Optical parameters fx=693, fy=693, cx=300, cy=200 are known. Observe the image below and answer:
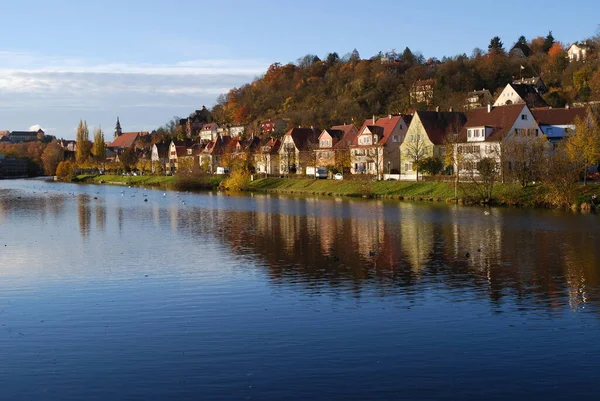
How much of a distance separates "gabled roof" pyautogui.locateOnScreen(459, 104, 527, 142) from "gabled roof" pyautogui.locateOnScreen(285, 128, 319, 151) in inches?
1198

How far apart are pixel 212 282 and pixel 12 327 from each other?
23.6ft

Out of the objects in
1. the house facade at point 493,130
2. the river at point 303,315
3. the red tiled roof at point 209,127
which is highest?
the red tiled roof at point 209,127

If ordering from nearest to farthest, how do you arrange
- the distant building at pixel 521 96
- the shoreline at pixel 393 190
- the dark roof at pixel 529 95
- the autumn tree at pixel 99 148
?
1. the shoreline at pixel 393 190
2. the dark roof at pixel 529 95
3. the distant building at pixel 521 96
4. the autumn tree at pixel 99 148

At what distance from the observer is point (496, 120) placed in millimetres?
67438

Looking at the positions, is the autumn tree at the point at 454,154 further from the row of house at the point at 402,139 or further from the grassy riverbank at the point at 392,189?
the grassy riverbank at the point at 392,189

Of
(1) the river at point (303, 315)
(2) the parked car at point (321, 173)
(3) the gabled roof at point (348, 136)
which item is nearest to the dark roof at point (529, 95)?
(3) the gabled roof at point (348, 136)

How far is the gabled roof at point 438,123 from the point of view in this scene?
73.7 m

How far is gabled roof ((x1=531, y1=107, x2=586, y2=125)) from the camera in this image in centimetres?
6931

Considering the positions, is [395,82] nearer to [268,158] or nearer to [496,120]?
[268,158]

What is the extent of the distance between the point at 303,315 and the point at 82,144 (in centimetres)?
14701

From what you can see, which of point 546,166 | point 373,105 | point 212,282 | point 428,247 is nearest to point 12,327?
point 212,282

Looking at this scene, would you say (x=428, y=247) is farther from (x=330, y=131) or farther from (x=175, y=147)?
(x=175, y=147)

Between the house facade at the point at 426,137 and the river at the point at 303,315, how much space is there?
35.2 metres

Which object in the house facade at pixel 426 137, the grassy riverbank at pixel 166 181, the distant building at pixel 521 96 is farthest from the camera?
the distant building at pixel 521 96
